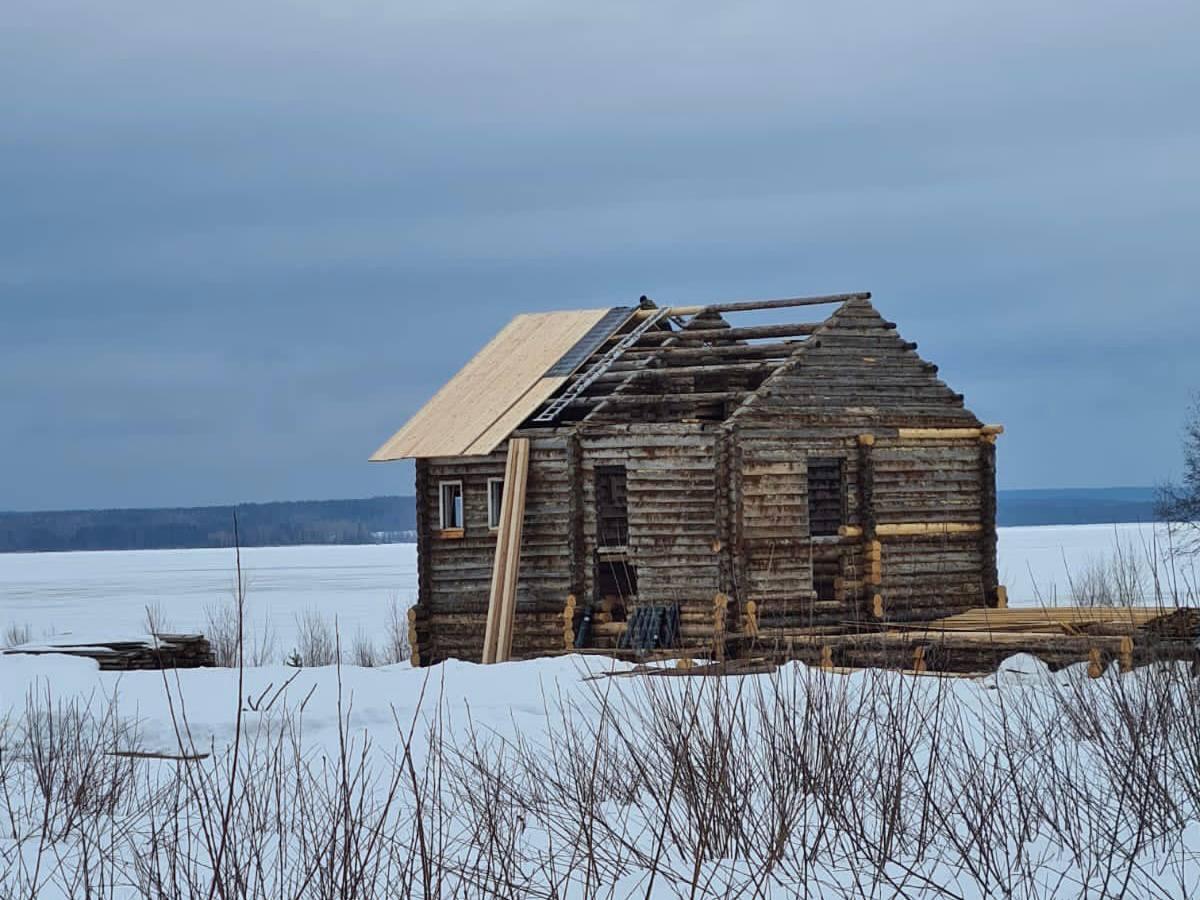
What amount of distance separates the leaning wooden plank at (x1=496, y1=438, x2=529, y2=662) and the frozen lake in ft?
27.1

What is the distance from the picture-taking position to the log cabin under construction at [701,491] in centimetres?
2381

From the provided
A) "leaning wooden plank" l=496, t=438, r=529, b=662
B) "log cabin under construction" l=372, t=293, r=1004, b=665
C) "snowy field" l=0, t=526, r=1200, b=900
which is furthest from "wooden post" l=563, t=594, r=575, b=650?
"snowy field" l=0, t=526, r=1200, b=900

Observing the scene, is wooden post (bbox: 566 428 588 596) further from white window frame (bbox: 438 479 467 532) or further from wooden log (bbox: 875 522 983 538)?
wooden log (bbox: 875 522 983 538)

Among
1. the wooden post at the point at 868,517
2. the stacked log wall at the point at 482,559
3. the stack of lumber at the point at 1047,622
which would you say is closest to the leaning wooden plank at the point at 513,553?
the stacked log wall at the point at 482,559

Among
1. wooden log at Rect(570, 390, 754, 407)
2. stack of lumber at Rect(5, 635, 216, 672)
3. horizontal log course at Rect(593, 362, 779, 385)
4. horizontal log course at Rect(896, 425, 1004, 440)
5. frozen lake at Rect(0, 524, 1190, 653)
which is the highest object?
horizontal log course at Rect(593, 362, 779, 385)

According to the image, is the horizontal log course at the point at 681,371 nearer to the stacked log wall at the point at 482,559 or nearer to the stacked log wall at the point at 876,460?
the stacked log wall at the point at 876,460

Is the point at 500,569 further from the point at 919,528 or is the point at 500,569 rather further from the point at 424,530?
the point at 919,528

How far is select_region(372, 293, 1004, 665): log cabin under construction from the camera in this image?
2381cm

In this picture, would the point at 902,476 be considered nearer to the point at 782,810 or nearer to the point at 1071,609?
the point at 1071,609

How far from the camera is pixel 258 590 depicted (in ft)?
226

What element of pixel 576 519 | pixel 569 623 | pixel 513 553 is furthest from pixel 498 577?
pixel 576 519

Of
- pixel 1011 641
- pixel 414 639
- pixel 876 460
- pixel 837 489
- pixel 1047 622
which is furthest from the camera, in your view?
pixel 837 489

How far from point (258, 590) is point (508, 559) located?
46.5 metres

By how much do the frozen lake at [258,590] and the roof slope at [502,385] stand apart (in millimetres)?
7631
